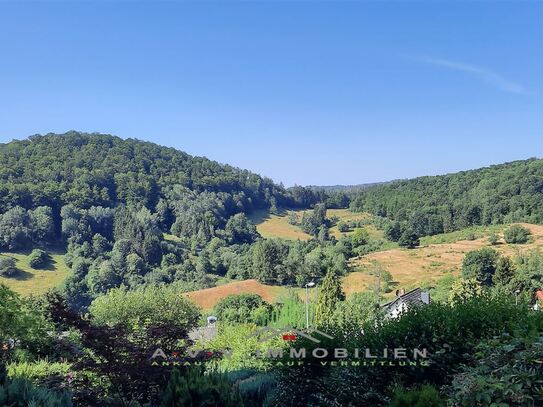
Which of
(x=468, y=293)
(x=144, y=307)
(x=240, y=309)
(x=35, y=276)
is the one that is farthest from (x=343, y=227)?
(x=468, y=293)

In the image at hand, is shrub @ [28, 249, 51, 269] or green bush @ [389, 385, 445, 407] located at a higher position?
green bush @ [389, 385, 445, 407]

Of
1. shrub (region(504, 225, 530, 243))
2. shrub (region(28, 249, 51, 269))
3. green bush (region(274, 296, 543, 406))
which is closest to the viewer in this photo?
green bush (region(274, 296, 543, 406))

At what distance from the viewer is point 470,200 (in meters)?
79.3

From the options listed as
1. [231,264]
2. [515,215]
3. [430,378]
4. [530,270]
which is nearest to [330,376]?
[430,378]

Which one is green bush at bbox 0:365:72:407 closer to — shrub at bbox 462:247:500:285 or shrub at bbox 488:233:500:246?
shrub at bbox 462:247:500:285

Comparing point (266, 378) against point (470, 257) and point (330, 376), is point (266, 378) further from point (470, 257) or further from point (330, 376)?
point (470, 257)

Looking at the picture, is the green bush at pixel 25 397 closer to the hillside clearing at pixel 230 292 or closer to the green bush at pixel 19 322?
the green bush at pixel 19 322

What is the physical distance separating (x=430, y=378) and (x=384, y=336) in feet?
2.10

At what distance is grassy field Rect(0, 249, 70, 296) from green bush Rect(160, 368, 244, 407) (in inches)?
2054

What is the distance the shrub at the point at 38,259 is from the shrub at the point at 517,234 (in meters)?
61.9

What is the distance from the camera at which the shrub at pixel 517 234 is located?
55.7 meters

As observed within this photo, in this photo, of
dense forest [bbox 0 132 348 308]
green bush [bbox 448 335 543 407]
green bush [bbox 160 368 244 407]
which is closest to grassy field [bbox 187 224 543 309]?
dense forest [bbox 0 132 348 308]

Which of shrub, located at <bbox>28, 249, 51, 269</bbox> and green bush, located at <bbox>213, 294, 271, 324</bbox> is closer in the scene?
green bush, located at <bbox>213, 294, 271, 324</bbox>

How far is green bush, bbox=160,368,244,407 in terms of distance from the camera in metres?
4.27
